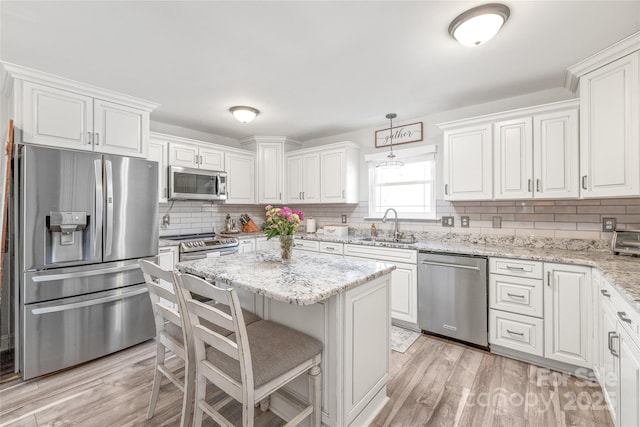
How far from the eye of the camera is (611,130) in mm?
2123

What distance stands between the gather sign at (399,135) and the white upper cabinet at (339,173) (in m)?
0.37

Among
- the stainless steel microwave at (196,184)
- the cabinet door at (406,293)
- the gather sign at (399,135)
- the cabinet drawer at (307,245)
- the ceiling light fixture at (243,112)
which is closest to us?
the cabinet door at (406,293)

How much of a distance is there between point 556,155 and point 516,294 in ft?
4.18

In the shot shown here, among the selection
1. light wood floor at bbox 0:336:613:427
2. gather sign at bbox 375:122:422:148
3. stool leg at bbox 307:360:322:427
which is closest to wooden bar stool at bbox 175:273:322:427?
stool leg at bbox 307:360:322:427

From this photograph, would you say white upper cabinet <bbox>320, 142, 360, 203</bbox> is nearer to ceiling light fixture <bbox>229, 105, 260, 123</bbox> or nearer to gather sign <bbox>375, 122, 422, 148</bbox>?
gather sign <bbox>375, 122, 422, 148</bbox>

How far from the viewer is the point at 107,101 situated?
266cm

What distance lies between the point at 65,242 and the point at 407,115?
3697mm

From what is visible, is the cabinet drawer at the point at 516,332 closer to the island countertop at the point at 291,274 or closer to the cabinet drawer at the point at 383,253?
the cabinet drawer at the point at 383,253

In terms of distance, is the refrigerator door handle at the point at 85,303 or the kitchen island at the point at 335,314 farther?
the refrigerator door handle at the point at 85,303

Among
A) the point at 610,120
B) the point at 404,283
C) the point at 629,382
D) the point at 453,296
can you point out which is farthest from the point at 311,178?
the point at 629,382

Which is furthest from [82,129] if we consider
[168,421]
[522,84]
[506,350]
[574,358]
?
[574,358]

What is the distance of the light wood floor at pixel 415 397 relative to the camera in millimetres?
1760

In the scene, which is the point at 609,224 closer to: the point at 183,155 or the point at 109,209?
the point at 109,209

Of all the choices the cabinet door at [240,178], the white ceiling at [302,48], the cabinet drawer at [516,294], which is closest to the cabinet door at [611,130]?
the white ceiling at [302,48]
